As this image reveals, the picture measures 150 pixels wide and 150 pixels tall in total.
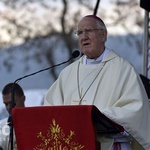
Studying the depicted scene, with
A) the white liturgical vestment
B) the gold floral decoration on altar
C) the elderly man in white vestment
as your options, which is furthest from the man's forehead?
the gold floral decoration on altar

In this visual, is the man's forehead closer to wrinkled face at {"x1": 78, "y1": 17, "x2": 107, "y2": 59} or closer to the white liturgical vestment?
wrinkled face at {"x1": 78, "y1": 17, "x2": 107, "y2": 59}

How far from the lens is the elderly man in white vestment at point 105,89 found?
5.45 m

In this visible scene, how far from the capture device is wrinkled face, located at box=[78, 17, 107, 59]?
226 inches

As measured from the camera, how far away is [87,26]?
5770mm

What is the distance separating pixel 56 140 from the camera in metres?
5.33

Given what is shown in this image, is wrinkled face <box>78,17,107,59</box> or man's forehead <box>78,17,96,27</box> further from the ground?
man's forehead <box>78,17,96,27</box>

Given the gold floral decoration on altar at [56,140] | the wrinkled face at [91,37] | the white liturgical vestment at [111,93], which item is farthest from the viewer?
the wrinkled face at [91,37]

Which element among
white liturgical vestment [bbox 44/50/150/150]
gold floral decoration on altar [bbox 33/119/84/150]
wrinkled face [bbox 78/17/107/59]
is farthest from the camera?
wrinkled face [bbox 78/17/107/59]

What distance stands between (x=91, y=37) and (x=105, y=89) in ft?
1.44

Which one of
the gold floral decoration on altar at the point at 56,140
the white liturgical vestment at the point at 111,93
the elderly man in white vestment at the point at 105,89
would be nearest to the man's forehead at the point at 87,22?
the elderly man in white vestment at the point at 105,89

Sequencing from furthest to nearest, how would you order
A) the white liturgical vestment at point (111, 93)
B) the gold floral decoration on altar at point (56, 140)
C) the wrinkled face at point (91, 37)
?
the wrinkled face at point (91, 37) < the white liturgical vestment at point (111, 93) < the gold floral decoration on altar at point (56, 140)

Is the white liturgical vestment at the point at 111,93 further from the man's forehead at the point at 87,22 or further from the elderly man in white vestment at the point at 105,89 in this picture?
the man's forehead at the point at 87,22

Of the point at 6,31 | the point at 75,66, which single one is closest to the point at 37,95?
the point at 75,66

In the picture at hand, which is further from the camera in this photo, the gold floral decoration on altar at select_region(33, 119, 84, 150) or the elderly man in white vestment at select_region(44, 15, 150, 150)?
the elderly man in white vestment at select_region(44, 15, 150, 150)
